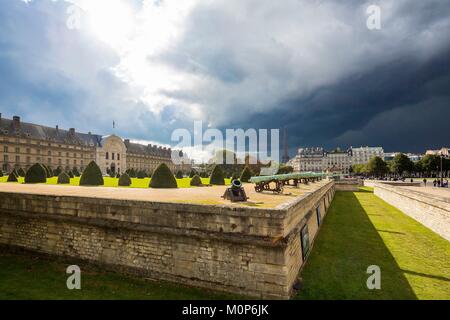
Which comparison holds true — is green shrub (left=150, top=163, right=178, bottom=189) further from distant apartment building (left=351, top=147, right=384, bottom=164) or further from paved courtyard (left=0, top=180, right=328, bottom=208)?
distant apartment building (left=351, top=147, right=384, bottom=164)

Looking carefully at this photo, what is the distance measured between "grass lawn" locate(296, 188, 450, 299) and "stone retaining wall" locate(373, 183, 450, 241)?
1.58 ft

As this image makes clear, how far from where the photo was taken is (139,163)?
98.3 meters

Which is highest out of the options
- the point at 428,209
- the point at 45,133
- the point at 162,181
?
the point at 45,133

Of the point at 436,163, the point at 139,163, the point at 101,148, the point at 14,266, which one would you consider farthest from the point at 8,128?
the point at 436,163

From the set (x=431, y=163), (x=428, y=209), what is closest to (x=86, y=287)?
(x=428, y=209)

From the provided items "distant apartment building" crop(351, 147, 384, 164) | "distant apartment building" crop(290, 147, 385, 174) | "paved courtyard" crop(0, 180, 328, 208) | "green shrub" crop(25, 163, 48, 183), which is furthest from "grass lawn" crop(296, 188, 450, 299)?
"distant apartment building" crop(351, 147, 384, 164)

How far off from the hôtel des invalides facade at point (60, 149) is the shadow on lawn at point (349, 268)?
64.2 meters

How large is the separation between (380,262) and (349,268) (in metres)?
1.68

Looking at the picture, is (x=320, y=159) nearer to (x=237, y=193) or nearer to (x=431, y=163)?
(x=431, y=163)

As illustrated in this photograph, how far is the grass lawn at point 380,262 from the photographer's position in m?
7.52

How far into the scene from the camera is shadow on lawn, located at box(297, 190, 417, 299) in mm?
7449

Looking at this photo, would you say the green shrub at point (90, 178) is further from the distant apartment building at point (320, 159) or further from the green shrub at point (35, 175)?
the distant apartment building at point (320, 159)

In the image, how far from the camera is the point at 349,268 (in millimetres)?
9227
